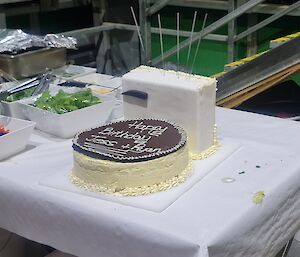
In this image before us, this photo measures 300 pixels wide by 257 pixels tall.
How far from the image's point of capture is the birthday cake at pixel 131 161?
0.83 m

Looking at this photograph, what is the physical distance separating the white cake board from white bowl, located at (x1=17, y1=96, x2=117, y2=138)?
0.17 metres

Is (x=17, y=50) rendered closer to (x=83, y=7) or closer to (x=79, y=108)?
(x=79, y=108)

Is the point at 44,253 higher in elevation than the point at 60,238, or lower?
lower

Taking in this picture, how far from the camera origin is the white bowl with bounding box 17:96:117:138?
1.08m

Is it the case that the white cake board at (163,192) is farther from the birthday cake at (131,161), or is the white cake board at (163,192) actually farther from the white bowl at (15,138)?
the white bowl at (15,138)

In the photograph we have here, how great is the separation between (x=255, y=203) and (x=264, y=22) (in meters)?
1.80

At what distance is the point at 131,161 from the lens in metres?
0.82

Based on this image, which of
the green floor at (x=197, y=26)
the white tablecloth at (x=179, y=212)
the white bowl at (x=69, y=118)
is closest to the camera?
the white tablecloth at (x=179, y=212)

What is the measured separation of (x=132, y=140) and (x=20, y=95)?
0.45 m

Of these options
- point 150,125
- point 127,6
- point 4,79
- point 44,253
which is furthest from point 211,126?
point 127,6

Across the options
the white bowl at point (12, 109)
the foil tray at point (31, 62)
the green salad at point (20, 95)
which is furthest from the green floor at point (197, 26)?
the white bowl at point (12, 109)

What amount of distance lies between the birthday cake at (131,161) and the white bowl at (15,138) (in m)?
0.17

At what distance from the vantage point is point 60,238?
865 mm

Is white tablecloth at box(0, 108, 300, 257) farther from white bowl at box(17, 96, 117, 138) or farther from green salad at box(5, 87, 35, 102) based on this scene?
green salad at box(5, 87, 35, 102)
